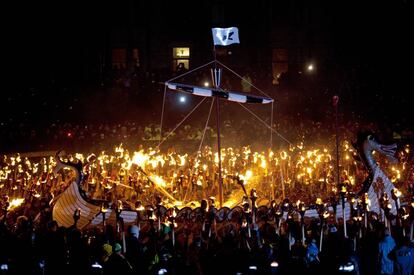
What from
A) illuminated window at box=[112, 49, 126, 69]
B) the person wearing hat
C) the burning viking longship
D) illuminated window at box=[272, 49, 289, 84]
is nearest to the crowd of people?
the person wearing hat

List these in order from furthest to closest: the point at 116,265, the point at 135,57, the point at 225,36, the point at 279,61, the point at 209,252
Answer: the point at 279,61
the point at 135,57
the point at 225,36
the point at 209,252
the point at 116,265

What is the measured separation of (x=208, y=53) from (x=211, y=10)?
239 cm

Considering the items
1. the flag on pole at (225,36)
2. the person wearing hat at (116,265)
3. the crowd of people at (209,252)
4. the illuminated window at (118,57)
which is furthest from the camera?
the illuminated window at (118,57)

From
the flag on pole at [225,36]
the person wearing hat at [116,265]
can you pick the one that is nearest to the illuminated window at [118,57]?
the flag on pole at [225,36]

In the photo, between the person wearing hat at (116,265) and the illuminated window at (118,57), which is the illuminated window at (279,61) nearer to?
the illuminated window at (118,57)

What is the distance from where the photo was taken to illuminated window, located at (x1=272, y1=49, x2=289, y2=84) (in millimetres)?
27219

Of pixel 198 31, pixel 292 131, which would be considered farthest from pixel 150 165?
pixel 198 31

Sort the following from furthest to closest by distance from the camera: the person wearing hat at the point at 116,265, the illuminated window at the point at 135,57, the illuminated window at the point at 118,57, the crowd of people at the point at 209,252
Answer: the illuminated window at the point at 118,57, the illuminated window at the point at 135,57, the crowd of people at the point at 209,252, the person wearing hat at the point at 116,265

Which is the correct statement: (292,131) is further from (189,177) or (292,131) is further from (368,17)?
(368,17)

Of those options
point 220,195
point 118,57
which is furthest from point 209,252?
point 118,57

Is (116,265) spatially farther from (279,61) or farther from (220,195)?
(279,61)

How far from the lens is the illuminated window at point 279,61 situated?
1072 inches

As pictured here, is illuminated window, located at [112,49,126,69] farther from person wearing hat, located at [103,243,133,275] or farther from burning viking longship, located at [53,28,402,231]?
person wearing hat, located at [103,243,133,275]

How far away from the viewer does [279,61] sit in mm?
27266
